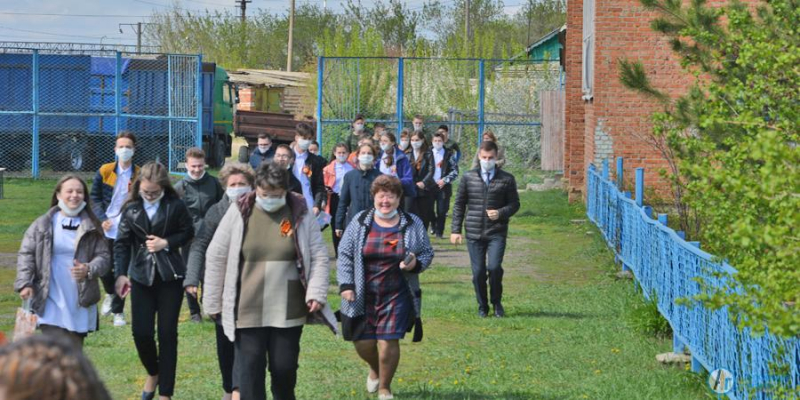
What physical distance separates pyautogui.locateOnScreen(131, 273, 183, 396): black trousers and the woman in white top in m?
0.32

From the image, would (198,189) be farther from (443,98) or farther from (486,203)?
(443,98)

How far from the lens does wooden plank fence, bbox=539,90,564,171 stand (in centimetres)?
3177

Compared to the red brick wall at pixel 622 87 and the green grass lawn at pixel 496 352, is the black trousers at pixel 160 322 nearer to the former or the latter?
the green grass lawn at pixel 496 352

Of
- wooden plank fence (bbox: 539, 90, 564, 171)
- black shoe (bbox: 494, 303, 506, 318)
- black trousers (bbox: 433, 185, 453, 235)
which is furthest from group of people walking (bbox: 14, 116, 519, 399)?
wooden plank fence (bbox: 539, 90, 564, 171)

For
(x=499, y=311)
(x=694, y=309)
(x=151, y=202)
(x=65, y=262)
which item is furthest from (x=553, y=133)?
(x=65, y=262)

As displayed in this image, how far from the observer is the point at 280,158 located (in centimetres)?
1291

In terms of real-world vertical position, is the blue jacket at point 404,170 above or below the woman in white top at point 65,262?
above

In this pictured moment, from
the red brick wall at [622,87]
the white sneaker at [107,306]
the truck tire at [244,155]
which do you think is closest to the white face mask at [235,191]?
the white sneaker at [107,306]

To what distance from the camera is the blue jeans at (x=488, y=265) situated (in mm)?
12562

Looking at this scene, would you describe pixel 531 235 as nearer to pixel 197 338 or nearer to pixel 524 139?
pixel 197 338

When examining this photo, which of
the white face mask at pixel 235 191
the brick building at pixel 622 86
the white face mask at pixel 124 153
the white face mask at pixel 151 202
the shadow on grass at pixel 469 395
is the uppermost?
the brick building at pixel 622 86

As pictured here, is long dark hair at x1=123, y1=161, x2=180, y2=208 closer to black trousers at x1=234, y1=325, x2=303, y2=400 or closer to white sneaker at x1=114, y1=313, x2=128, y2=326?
black trousers at x1=234, y1=325, x2=303, y2=400

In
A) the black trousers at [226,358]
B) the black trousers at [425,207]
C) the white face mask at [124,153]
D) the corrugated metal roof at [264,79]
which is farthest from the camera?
the corrugated metal roof at [264,79]

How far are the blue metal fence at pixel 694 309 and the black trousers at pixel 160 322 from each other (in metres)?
3.31
